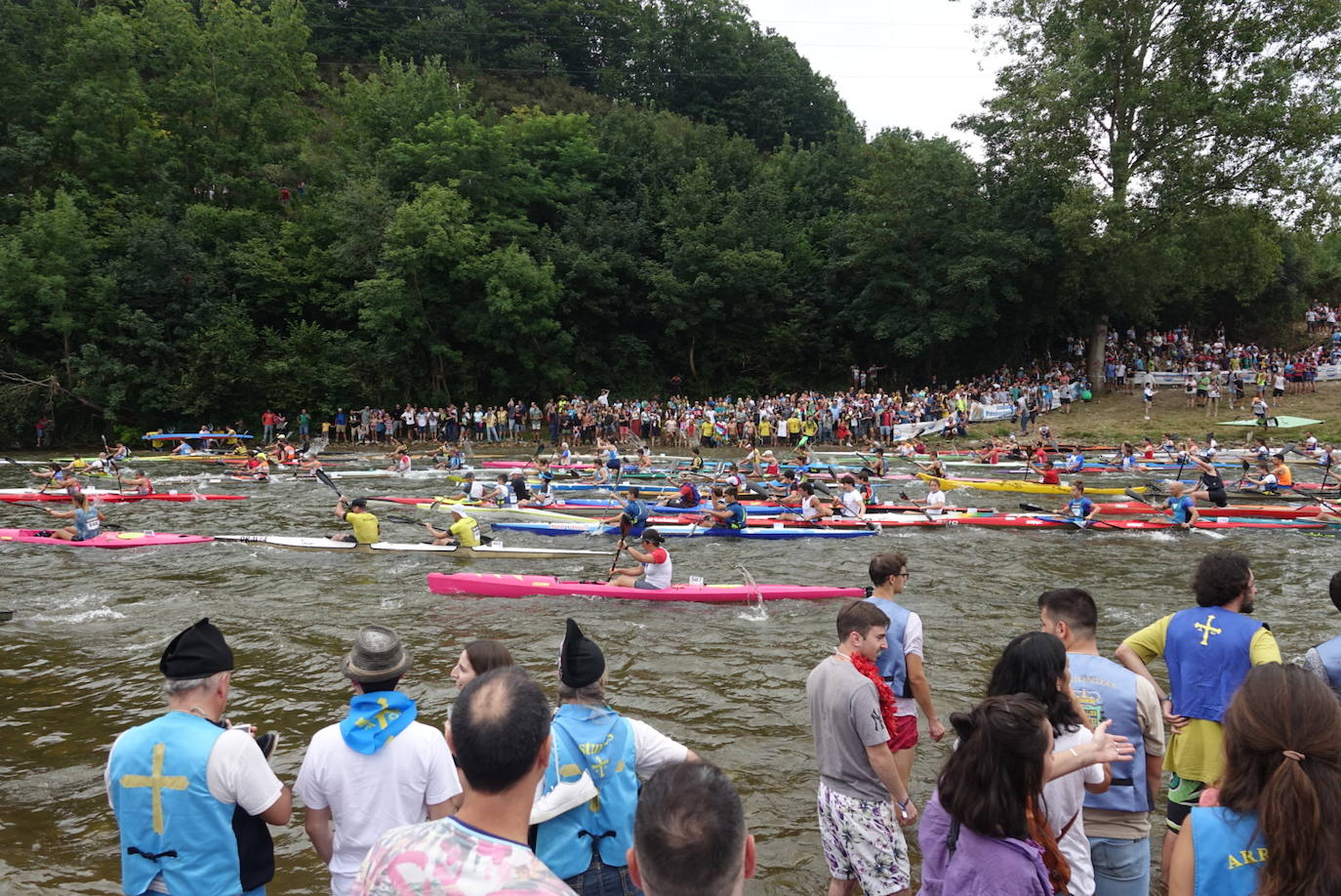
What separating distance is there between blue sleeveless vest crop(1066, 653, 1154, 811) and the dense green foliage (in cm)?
3373

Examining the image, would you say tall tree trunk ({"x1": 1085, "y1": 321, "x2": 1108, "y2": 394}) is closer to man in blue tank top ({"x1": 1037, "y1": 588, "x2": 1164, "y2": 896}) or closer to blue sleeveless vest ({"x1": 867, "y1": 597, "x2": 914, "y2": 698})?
blue sleeveless vest ({"x1": 867, "y1": 597, "x2": 914, "y2": 698})

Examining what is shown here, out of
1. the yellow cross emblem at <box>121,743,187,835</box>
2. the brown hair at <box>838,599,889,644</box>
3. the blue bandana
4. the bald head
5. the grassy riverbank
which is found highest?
the grassy riverbank

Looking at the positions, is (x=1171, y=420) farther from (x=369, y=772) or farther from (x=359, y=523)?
(x=369, y=772)

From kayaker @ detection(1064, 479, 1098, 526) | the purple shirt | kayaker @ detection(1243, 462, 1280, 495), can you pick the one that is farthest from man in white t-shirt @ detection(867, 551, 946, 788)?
kayaker @ detection(1243, 462, 1280, 495)

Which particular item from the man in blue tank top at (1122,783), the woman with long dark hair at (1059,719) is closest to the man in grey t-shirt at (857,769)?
the woman with long dark hair at (1059,719)

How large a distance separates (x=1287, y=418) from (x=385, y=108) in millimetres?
42441

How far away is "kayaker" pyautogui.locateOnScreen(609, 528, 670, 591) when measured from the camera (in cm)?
1124

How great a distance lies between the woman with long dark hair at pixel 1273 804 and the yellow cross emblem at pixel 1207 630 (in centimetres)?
158

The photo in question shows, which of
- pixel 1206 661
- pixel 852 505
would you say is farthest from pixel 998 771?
pixel 852 505

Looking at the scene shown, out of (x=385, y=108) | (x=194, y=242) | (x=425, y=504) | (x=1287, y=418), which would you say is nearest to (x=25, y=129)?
(x=194, y=242)

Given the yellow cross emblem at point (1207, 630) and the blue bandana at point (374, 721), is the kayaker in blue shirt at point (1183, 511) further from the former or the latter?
the blue bandana at point (374, 721)

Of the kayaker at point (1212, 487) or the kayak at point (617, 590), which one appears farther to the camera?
the kayaker at point (1212, 487)

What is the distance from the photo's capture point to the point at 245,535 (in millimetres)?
16766

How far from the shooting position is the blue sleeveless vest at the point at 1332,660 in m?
3.72
